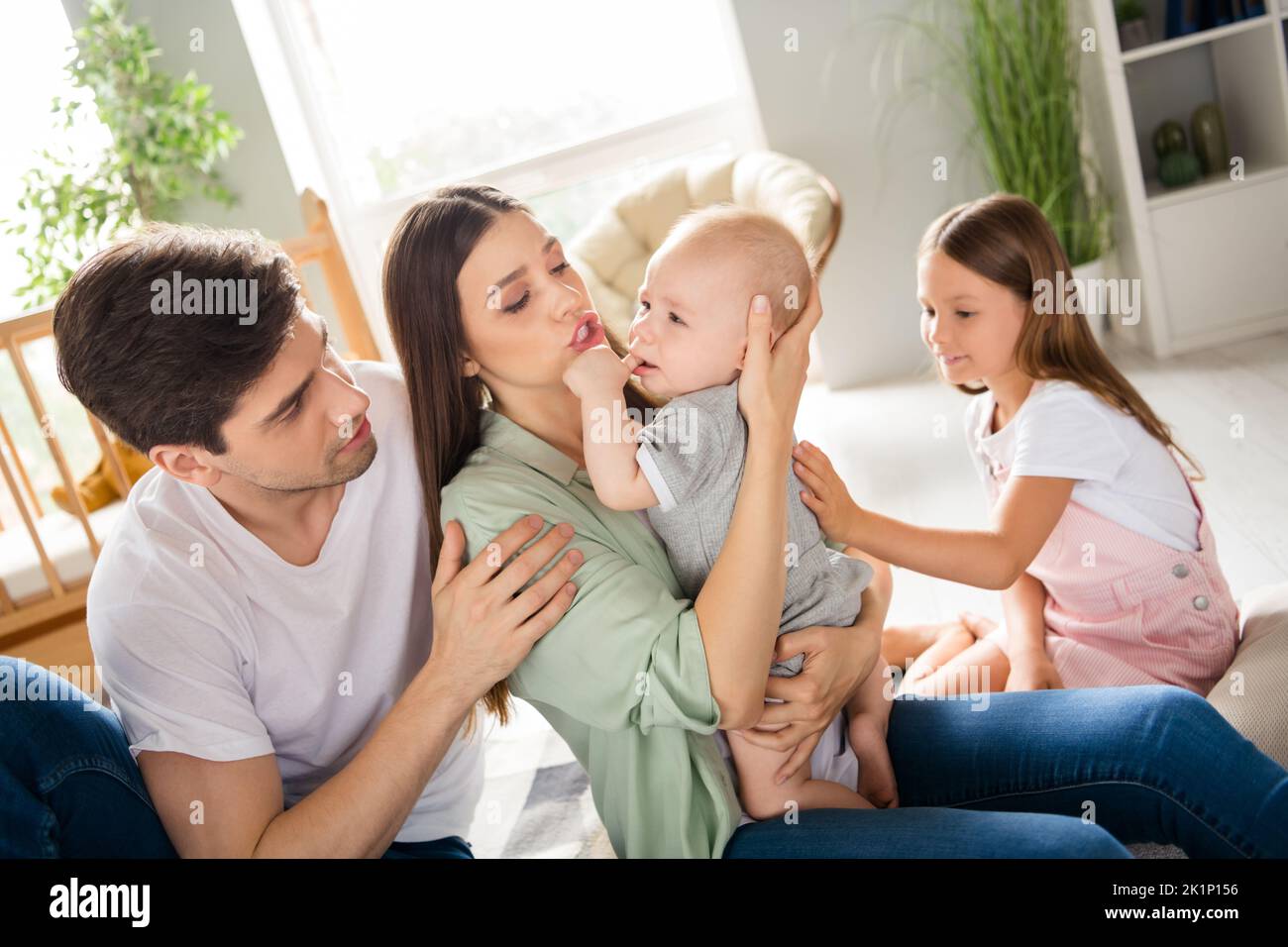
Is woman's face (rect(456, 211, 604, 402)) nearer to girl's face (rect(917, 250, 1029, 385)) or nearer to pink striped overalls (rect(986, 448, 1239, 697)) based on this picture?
girl's face (rect(917, 250, 1029, 385))

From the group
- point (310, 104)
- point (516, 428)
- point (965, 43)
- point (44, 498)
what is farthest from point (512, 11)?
point (516, 428)

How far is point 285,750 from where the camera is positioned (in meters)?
1.34

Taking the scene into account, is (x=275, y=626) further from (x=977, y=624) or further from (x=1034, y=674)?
(x=977, y=624)

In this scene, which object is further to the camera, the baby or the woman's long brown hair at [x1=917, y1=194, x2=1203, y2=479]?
the woman's long brown hair at [x1=917, y1=194, x2=1203, y2=479]

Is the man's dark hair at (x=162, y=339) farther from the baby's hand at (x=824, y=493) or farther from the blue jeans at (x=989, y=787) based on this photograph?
the baby's hand at (x=824, y=493)

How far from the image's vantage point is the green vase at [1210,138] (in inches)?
152

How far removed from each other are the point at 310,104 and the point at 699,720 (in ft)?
15.0

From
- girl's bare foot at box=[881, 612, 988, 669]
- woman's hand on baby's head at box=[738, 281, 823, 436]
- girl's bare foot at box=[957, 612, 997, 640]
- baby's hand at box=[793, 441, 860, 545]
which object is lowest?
girl's bare foot at box=[881, 612, 988, 669]

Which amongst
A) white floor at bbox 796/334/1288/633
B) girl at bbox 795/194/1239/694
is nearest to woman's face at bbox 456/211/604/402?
girl at bbox 795/194/1239/694

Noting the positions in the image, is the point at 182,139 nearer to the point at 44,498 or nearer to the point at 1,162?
the point at 1,162

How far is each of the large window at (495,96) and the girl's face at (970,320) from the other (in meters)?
3.12

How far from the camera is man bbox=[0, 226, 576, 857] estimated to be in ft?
3.76

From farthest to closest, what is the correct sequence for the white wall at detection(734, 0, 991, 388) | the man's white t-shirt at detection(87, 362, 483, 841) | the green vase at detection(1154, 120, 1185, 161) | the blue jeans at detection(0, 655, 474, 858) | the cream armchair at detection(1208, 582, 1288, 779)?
the white wall at detection(734, 0, 991, 388) < the green vase at detection(1154, 120, 1185, 161) < the cream armchair at detection(1208, 582, 1288, 779) < the man's white t-shirt at detection(87, 362, 483, 841) < the blue jeans at detection(0, 655, 474, 858)

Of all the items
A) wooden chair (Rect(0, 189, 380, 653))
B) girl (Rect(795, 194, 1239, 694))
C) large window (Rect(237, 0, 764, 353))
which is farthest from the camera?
large window (Rect(237, 0, 764, 353))
